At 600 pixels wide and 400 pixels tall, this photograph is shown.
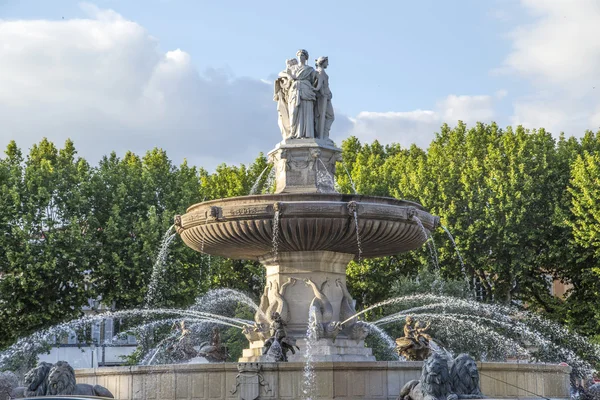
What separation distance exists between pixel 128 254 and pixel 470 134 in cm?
1542

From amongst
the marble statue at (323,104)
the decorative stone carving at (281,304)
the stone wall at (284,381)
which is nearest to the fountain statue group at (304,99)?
the marble statue at (323,104)

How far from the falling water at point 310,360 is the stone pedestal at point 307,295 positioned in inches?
7.2

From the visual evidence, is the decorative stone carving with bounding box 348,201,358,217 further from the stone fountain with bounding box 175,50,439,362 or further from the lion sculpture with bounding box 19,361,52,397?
the lion sculpture with bounding box 19,361,52,397

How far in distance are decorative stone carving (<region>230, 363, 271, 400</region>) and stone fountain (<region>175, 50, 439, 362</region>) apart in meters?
2.72

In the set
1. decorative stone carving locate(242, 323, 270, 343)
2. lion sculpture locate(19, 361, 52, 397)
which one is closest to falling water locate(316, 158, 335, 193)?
decorative stone carving locate(242, 323, 270, 343)

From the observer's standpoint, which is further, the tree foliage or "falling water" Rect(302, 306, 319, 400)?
the tree foliage

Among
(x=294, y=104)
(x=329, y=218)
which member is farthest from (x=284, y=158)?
(x=329, y=218)

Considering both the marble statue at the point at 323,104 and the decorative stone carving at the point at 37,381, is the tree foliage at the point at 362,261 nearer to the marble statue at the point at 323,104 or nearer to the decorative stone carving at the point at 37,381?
the marble statue at the point at 323,104

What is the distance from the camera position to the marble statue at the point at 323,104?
17.8 m

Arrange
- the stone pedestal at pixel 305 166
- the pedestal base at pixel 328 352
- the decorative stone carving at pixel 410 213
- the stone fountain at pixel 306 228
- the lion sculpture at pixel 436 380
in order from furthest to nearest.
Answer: the stone pedestal at pixel 305 166 → the decorative stone carving at pixel 410 213 → the pedestal base at pixel 328 352 → the stone fountain at pixel 306 228 → the lion sculpture at pixel 436 380

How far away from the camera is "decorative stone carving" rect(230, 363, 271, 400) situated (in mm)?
13031

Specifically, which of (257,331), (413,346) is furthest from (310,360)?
(413,346)

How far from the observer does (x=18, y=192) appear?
103ft

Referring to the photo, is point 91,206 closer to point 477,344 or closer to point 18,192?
point 18,192
